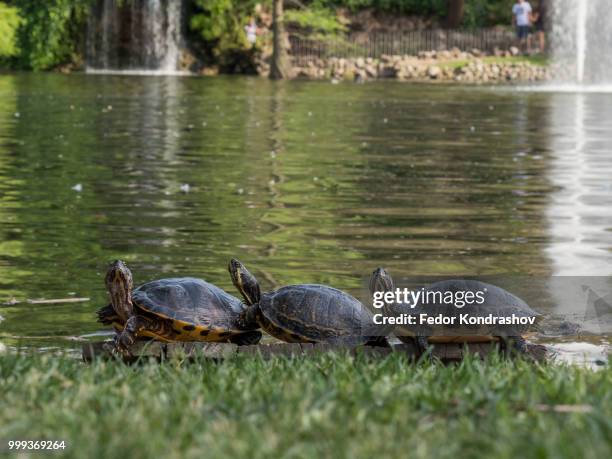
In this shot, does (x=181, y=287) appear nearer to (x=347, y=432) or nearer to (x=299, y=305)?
(x=299, y=305)

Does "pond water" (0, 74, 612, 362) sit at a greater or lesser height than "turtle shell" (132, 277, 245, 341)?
lesser

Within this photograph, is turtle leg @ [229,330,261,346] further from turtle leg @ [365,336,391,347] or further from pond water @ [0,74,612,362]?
pond water @ [0,74,612,362]

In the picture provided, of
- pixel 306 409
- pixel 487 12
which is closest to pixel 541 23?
pixel 487 12

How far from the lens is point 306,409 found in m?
4.77

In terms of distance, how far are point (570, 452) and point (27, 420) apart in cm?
186

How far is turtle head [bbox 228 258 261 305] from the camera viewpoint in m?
7.55

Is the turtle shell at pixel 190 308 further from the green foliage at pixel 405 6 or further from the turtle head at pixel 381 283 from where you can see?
the green foliage at pixel 405 6

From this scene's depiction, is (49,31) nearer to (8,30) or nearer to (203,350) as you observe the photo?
(8,30)

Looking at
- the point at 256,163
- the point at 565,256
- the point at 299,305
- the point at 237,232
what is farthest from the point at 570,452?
the point at 256,163

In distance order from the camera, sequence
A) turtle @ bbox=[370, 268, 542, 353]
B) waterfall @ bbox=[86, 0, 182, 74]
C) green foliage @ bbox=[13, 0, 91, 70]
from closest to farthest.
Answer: turtle @ bbox=[370, 268, 542, 353] < green foliage @ bbox=[13, 0, 91, 70] < waterfall @ bbox=[86, 0, 182, 74]

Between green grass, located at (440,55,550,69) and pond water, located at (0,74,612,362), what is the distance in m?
20.3

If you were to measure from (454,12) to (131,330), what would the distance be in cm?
5273

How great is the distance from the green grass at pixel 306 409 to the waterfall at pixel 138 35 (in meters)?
51.0

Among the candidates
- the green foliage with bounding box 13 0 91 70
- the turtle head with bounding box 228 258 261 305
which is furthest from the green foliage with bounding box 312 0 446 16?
the turtle head with bounding box 228 258 261 305
